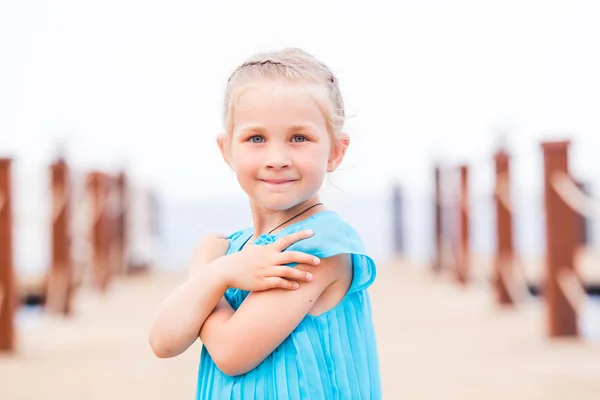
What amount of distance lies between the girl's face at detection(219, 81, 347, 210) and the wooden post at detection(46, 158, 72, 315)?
4835 mm

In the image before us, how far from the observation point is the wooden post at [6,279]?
4262 millimetres

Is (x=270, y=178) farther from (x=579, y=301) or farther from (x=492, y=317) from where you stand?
(x=492, y=317)

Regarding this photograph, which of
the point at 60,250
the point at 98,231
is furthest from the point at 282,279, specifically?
the point at 98,231

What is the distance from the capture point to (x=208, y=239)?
1356 mm

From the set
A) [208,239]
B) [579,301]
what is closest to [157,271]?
[579,301]

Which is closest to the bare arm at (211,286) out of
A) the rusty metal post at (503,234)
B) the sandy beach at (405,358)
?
the sandy beach at (405,358)

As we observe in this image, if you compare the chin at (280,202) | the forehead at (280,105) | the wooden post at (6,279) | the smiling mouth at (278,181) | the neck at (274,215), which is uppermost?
the forehead at (280,105)

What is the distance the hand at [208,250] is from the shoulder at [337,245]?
0.16 meters

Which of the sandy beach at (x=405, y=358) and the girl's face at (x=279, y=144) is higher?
the girl's face at (x=279, y=144)

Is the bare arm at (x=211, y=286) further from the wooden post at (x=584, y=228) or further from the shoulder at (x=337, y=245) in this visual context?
the wooden post at (x=584, y=228)

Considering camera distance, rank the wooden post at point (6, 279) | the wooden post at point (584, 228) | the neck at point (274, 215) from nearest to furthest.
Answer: the neck at point (274, 215), the wooden post at point (6, 279), the wooden post at point (584, 228)

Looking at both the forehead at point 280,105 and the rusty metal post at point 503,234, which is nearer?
the forehead at point 280,105

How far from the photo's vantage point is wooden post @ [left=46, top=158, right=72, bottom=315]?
568 centimetres

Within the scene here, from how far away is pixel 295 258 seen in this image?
44.3 inches
